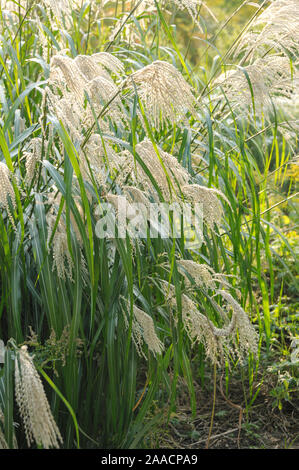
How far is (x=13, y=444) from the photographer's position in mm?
1539

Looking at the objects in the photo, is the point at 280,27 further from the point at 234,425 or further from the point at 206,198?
the point at 234,425

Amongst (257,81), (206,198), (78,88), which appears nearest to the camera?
(78,88)

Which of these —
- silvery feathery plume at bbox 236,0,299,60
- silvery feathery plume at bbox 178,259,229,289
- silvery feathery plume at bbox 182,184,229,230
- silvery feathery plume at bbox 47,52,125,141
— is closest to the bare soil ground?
silvery feathery plume at bbox 178,259,229,289

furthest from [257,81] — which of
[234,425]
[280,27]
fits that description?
[234,425]

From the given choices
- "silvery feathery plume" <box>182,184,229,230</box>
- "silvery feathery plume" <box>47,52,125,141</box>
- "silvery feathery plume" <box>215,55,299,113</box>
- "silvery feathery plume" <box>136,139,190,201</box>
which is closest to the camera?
"silvery feathery plume" <box>47,52,125,141</box>

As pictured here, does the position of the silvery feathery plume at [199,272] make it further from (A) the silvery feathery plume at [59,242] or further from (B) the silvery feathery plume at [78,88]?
(B) the silvery feathery plume at [78,88]

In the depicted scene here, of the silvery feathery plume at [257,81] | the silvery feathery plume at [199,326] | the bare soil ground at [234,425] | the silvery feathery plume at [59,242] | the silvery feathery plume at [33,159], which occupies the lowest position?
the bare soil ground at [234,425]

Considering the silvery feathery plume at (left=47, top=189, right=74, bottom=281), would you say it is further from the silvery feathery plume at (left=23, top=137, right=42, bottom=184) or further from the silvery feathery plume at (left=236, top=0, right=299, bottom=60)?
the silvery feathery plume at (left=236, top=0, right=299, bottom=60)

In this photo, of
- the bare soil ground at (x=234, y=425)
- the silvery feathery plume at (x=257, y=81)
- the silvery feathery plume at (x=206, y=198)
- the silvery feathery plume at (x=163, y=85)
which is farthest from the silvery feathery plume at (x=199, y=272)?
the bare soil ground at (x=234, y=425)

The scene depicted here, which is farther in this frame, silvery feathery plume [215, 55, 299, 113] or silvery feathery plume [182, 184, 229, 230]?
silvery feathery plume [215, 55, 299, 113]

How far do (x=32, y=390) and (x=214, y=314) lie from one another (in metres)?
1.26

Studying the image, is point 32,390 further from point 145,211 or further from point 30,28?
point 30,28

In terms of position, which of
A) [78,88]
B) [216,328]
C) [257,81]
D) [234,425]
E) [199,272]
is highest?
[257,81]
